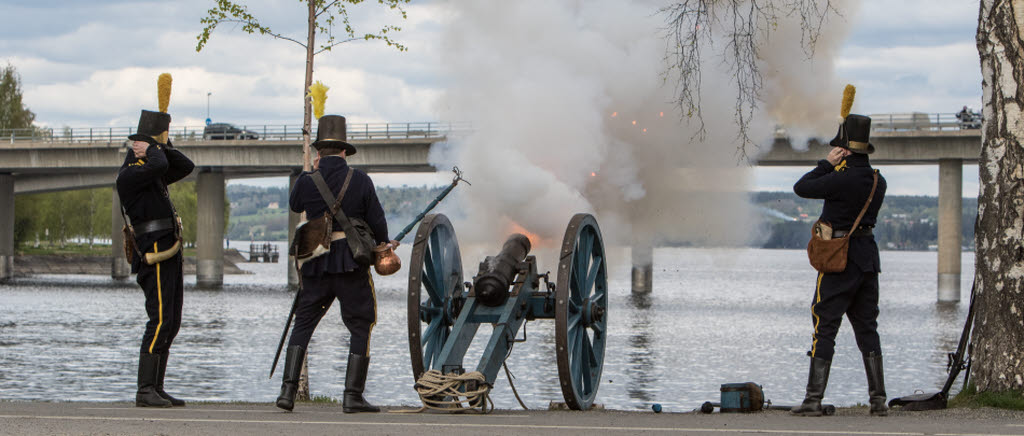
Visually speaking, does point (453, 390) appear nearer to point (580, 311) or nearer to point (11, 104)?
point (580, 311)

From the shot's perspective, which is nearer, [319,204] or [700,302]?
[319,204]

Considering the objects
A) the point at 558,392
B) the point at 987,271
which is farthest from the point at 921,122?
the point at 987,271

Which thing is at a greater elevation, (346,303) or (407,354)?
(346,303)

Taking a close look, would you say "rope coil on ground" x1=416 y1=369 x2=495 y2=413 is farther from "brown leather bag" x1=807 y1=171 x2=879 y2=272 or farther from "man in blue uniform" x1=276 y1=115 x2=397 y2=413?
"brown leather bag" x1=807 y1=171 x2=879 y2=272

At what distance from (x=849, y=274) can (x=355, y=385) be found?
332 cm

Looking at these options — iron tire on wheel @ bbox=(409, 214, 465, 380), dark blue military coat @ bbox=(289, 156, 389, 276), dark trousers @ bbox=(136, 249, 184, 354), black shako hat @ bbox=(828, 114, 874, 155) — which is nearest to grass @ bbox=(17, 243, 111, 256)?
iron tire on wheel @ bbox=(409, 214, 465, 380)

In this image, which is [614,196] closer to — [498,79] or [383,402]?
[498,79]

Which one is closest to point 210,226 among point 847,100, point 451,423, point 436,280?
point 436,280

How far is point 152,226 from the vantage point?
8211 millimetres

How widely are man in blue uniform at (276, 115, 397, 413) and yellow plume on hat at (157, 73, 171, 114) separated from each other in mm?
1115

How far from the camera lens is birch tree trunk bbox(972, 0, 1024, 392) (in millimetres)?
8367

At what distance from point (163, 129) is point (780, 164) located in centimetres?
4705

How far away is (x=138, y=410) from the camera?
7.75 m

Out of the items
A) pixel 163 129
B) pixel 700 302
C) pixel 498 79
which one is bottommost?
pixel 700 302
